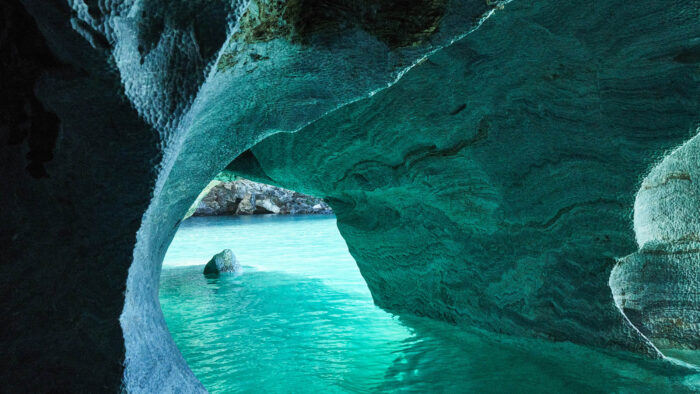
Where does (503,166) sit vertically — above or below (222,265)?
above

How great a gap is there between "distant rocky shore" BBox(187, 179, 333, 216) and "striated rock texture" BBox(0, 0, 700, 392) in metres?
26.1

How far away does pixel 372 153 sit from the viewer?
13.2 feet

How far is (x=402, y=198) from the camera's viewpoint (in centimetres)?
456

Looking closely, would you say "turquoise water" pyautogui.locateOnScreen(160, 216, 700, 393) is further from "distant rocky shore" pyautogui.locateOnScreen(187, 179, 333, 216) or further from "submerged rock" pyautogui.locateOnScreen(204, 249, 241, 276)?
"distant rocky shore" pyautogui.locateOnScreen(187, 179, 333, 216)

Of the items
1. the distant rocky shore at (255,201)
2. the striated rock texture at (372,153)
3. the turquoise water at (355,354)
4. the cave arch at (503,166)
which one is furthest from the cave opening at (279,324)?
the distant rocky shore at (255,201)

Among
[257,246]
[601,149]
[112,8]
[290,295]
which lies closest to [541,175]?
[601,149]

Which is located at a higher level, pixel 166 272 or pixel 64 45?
pixel 64 45

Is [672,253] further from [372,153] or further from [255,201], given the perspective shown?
[255,201]

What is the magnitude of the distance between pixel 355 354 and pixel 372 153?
6.72 ft

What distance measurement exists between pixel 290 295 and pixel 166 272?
14.6 feet

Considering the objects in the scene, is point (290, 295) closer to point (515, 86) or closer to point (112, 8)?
point (515, 86)

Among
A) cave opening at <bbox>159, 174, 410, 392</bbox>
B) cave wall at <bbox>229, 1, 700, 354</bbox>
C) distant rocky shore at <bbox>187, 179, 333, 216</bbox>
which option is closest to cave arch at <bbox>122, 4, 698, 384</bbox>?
cave wall at <bbox>229, 1, 700, 354</bbox>

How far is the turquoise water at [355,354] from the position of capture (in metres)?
3.36

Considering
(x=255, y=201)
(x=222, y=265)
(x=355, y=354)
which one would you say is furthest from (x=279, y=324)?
(x=255, y=201)
